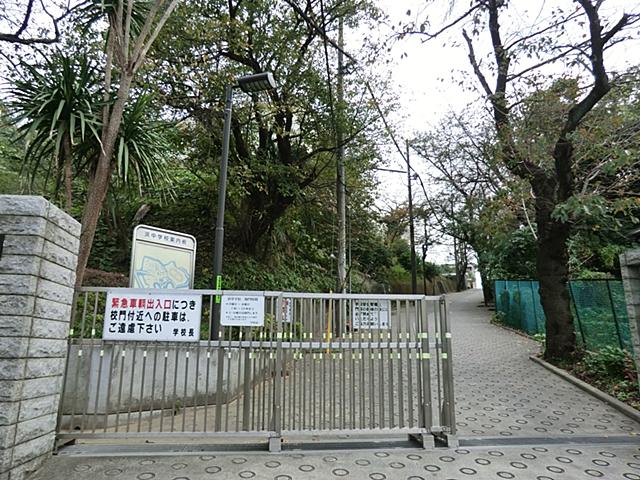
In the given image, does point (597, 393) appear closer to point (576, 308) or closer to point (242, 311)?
point (576, 308)

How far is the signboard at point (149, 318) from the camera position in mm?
3932

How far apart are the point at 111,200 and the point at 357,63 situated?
740 centimetres

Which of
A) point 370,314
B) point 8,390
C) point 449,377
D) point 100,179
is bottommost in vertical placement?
point 449,377

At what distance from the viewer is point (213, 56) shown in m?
8.63

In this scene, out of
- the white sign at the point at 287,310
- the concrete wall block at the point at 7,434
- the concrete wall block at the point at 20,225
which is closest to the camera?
the concrete wall block at the point at 7,434

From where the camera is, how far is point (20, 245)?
10.7 feet

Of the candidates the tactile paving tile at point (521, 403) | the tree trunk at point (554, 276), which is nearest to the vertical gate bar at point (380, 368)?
the tactile paving tile at point (521, 403)

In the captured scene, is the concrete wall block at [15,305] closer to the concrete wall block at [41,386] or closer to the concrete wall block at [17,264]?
the concrete wall block at [17,264]

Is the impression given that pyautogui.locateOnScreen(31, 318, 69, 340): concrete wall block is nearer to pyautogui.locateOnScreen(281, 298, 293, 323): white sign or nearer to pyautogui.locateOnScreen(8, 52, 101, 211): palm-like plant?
pyautogui.locateOnScreen(8, 52, 101, 211): palm-like plant

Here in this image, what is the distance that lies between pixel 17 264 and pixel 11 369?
879mm

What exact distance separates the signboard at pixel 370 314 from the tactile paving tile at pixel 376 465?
1278mm

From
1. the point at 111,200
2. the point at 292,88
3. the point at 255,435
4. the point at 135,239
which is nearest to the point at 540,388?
the point at 255,435

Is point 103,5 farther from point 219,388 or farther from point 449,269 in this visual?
point 449,269

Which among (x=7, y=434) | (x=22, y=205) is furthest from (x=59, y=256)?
(x=7, y=434)
